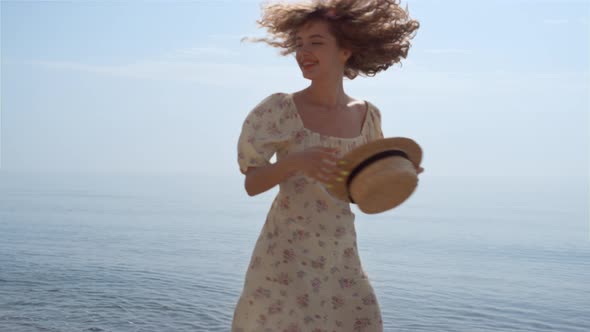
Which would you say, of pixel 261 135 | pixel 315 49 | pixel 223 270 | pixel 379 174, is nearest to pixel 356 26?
pixel 315 49

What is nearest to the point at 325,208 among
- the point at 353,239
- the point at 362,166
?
the point at 353,239

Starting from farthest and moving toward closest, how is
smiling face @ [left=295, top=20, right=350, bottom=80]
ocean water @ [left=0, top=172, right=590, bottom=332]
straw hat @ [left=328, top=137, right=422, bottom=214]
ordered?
ocean water @ [left=0, top=172, right=590, bottom=332]
smiling face @ [left=295, top=20, right=350, bottom=80]
straw hat @ [left=328, top=137, right=422, bottom=214]

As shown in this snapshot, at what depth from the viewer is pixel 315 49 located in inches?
106

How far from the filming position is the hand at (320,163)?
7.55 feet

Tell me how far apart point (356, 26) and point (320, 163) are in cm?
65

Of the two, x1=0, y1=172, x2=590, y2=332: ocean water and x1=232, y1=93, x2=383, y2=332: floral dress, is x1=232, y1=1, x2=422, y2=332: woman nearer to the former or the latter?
x1=232, y1=93, x2=383, y2=332: floral dress

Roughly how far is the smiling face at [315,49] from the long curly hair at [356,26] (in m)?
0.02

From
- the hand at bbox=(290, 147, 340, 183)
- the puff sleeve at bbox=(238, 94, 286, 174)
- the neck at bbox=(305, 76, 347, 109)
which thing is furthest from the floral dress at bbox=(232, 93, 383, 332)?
the hand at bbox=(290, 147, 340, 183)

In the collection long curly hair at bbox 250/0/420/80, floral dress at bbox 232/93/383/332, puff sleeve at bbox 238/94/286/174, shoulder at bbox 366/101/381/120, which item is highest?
long curly hair at bbox 250/0/420/80

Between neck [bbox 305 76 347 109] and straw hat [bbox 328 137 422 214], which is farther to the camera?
neck [bbox 305 76 347 109]

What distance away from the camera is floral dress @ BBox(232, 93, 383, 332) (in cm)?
257

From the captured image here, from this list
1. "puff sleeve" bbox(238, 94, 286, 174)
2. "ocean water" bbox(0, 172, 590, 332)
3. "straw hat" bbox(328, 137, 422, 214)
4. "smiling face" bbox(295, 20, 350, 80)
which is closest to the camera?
"straw hat" bbox(328, 137, 422, 214)

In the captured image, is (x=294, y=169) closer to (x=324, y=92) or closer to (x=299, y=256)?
(x=299, y=256)

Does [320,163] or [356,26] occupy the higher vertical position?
[356,26]
